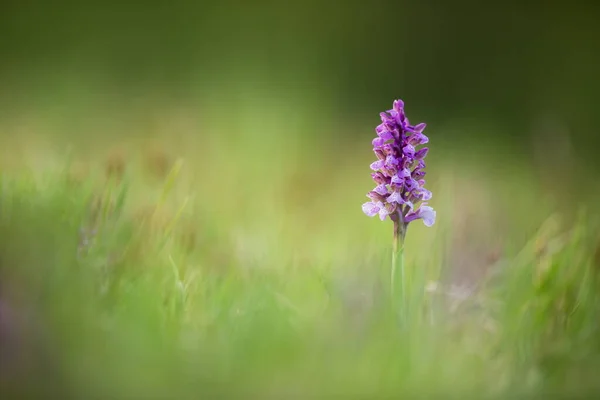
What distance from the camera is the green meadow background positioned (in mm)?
673

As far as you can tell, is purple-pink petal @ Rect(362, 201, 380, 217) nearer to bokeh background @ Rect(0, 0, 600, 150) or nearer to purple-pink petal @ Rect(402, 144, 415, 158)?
purple-pink petal @ Rect(402, 144, 415, 158)

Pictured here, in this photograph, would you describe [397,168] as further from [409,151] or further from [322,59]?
[322,59]

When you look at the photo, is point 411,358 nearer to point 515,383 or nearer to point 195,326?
point 515,383

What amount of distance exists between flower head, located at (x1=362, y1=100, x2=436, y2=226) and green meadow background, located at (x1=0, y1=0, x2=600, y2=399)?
0.11 metres

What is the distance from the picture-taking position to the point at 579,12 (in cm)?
370

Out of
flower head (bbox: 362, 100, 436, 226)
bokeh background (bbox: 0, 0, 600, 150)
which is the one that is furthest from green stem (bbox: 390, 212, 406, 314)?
bokeh background (bbox: 0, 0, 600, 150)

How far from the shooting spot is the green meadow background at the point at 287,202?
0.67 meters

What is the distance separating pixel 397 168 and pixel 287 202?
1087 mm

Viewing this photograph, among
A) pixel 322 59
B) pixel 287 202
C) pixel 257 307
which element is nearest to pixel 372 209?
pixel 257 307

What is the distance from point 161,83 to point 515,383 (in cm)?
270

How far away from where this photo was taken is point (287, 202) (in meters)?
1.91

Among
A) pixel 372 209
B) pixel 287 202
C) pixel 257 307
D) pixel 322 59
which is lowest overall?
pixel 257 307

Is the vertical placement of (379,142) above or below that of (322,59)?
below

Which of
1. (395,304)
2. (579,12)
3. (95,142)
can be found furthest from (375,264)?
(579,12)
